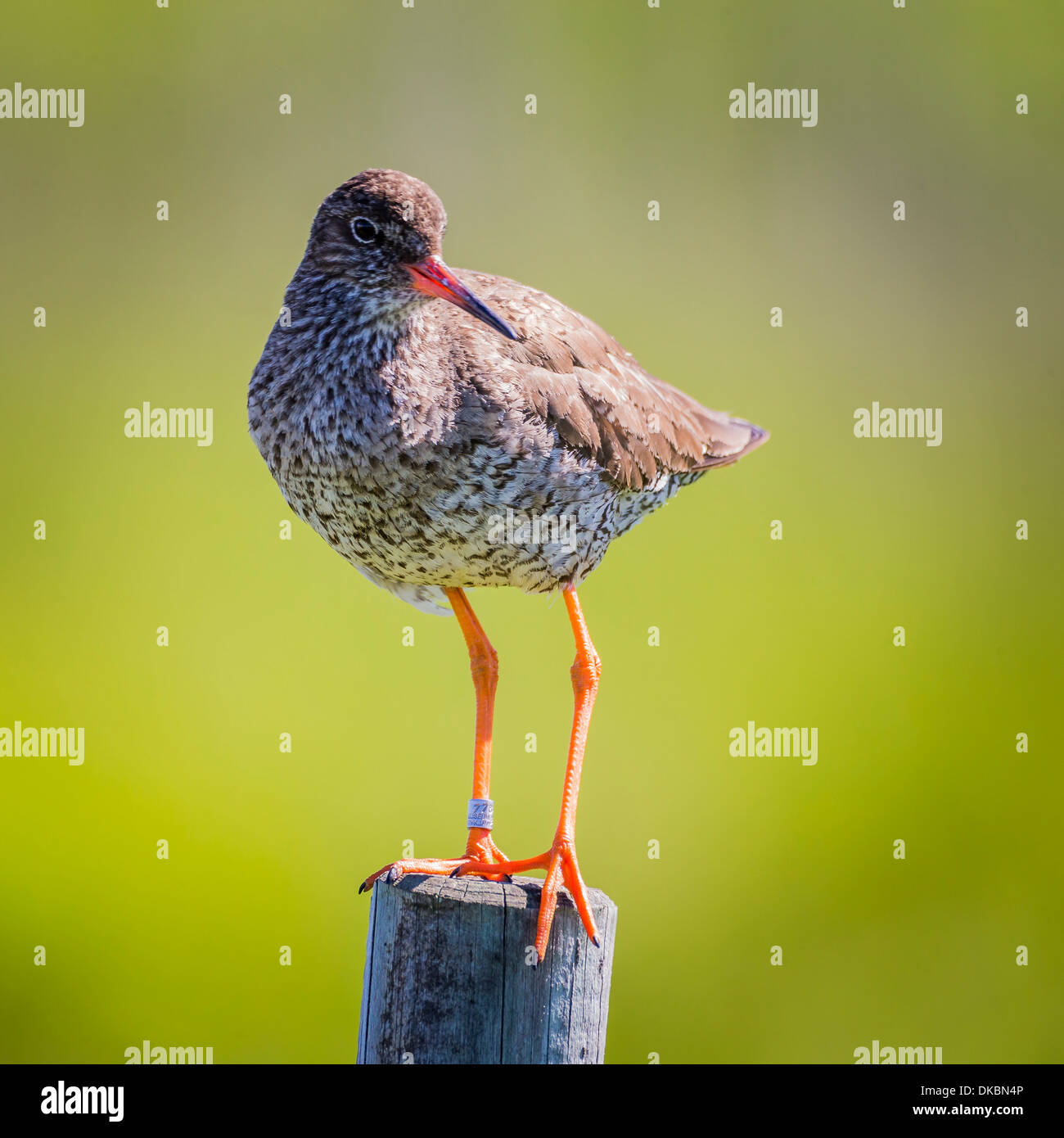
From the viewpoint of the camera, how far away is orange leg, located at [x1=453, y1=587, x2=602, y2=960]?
4785mm

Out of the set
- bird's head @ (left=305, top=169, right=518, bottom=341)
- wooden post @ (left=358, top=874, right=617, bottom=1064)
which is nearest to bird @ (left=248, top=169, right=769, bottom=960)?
bird's head @ (left=305, top=169, right=518, bottom=341)

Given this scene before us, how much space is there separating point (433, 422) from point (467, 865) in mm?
1923

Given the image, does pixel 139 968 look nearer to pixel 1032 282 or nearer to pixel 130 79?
pixel 130 79

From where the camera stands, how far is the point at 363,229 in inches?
210

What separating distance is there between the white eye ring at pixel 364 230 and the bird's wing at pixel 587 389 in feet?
1.76

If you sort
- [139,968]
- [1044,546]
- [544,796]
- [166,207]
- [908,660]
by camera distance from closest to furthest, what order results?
[139,968] < [544,796] < [166,207] < [908,660] < [1044,546]

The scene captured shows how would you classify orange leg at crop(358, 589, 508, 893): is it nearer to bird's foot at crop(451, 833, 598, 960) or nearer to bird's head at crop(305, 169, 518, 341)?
bird's foot at crop(451, 833, 598, 960)

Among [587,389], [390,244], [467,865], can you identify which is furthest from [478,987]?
[390,244]

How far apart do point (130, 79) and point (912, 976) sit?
1432 cm

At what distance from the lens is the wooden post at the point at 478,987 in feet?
15.0

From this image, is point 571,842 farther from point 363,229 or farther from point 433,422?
point 363,229

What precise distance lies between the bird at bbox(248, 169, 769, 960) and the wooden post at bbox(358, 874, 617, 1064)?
0.94ft

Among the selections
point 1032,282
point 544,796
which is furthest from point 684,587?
point 1032,282

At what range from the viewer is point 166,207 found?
48.5 feet
